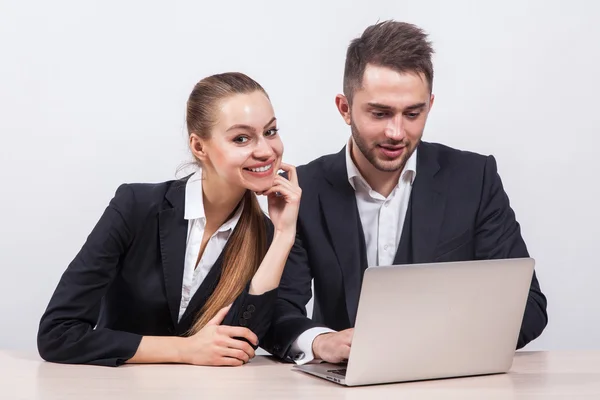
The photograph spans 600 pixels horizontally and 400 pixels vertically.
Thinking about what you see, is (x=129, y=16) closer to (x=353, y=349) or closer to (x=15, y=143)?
(x=15, y=143)

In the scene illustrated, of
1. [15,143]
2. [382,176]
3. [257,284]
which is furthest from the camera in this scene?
[15,143]

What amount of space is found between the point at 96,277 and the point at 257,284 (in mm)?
A: 452

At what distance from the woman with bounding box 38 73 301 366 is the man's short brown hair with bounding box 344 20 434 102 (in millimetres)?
352

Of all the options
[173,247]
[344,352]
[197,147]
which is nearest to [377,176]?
[197,147]

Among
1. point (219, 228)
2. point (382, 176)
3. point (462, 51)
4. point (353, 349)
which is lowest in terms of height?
point (353, 349)

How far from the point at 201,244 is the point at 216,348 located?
463 millimetres

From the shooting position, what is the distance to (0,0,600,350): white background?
367cm

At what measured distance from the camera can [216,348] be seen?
2.27 meters

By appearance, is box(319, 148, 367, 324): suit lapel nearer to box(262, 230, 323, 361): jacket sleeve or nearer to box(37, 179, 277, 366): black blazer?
box(262, 230, 323, 361): jacket sleeve

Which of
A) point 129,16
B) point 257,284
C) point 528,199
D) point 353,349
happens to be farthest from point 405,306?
point 129,16

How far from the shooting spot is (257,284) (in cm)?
244

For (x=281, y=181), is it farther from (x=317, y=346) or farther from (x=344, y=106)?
(x=317, y=346)

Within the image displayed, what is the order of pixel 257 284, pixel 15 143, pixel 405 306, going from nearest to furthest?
pixel 405 306 < pixel 257 284 < pixel 15 143

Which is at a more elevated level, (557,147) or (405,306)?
(557,147)
